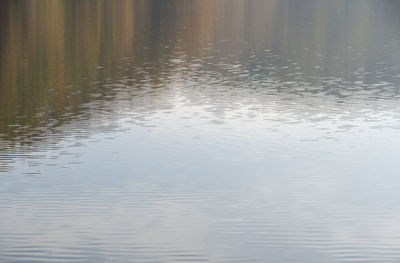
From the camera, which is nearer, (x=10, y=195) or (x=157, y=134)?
(x=10, y=195)

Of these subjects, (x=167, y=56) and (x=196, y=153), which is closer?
(x=196, y=153)

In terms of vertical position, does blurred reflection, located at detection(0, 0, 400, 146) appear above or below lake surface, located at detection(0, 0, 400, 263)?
above

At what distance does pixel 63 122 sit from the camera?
22000 millimetres

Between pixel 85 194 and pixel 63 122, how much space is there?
6.82 meters

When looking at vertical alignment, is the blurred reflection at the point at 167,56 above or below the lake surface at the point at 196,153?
above

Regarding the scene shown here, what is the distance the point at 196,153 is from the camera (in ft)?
61.7

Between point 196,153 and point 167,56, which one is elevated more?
point 167,56

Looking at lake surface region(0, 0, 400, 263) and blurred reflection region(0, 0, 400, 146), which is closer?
lake surface region(0, 0, 400, 263)

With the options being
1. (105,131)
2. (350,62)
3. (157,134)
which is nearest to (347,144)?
(157,134)

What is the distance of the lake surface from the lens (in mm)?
13047

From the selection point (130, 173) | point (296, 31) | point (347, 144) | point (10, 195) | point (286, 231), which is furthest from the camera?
point (296, 31)

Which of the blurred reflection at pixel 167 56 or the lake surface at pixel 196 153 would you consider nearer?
the lake surface at pixel 196 153

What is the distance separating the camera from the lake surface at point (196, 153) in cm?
1305

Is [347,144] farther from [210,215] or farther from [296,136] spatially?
[210,215]
